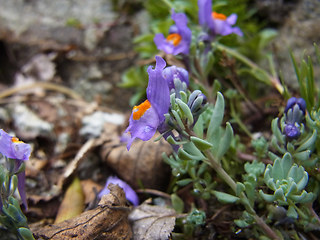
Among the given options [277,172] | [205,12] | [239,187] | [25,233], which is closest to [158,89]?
[239,187]

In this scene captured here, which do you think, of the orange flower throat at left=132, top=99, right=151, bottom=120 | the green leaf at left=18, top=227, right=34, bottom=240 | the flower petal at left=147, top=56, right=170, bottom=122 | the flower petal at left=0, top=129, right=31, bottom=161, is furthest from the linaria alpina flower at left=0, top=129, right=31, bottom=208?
the flower petal at left=147, top=56, right=170, bottom=122

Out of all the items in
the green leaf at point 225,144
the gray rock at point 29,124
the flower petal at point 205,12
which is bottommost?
the gray rock at point 29,124

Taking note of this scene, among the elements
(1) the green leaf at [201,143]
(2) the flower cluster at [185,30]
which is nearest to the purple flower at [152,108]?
(1) the green leaf at [201,143]

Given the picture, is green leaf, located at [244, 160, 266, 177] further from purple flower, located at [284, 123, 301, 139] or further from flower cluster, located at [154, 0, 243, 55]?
flower cluster, located at [154, 0, 243, 55]

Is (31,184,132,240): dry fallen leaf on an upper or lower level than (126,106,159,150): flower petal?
lower

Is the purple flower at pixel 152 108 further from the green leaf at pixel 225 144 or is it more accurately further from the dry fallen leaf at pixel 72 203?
the dry fallen leaf at pixel 72 203

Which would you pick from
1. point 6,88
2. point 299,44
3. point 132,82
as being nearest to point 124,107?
point 132,82
